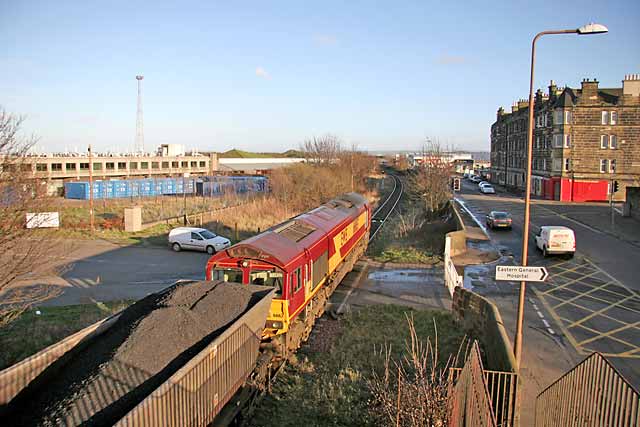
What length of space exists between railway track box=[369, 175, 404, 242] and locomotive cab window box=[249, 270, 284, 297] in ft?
71.1

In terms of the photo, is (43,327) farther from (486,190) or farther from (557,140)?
(486,190)

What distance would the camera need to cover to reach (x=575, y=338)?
14172 millimetres

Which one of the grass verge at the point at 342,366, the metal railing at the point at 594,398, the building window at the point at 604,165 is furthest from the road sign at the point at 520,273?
the building window at the point at 604,165

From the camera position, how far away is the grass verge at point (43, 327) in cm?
1280

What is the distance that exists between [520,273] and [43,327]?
12.9 metres

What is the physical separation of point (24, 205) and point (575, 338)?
14.9 meters

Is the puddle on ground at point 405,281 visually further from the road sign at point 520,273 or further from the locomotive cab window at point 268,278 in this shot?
the road sign at point 520,273

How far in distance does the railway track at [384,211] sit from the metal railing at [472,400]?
25874 mm

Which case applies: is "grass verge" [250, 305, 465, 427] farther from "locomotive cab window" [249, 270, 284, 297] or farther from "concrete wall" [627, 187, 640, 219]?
"concrete wall" [627, 187, 640, 219]

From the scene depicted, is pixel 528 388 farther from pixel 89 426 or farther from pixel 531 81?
pixel 89 426

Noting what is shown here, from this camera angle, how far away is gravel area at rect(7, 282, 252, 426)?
6.42 m

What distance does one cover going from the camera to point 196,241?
1098 inches

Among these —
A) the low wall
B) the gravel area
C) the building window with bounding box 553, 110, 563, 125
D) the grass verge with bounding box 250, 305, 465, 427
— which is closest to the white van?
the grass verge with bounding box 250, 305, 465, 427

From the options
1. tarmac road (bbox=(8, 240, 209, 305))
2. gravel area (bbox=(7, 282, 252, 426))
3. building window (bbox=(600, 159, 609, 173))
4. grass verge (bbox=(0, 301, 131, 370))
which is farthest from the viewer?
building window (bbox=(600, 159, 609, 173))
